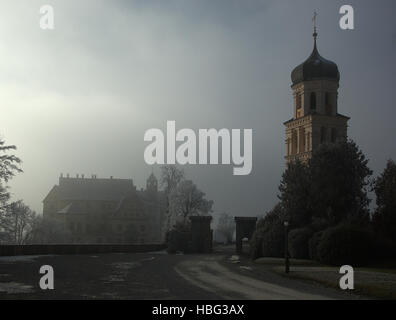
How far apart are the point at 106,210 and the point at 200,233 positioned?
234 feet

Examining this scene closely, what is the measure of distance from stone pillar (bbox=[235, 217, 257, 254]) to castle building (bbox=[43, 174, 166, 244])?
4988 cm

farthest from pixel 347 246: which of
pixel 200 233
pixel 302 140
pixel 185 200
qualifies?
pixel 185 200

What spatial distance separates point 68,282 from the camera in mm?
23047

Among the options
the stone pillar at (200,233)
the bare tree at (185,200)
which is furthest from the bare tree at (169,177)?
the stone pillar at (200,233)

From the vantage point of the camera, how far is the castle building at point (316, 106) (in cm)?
6856

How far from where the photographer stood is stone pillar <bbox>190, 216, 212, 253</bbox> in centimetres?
6353

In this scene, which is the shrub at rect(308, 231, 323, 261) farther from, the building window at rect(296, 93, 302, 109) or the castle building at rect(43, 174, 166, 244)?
the castle building at rect(43, 174, 166, 244)

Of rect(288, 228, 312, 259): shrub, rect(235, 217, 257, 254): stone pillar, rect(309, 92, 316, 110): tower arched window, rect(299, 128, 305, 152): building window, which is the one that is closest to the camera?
rect(288, 228, 312, 259): shrub

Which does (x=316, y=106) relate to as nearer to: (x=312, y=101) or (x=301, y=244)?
(x=312, y=101)

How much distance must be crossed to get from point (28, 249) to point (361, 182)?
29.9 meters

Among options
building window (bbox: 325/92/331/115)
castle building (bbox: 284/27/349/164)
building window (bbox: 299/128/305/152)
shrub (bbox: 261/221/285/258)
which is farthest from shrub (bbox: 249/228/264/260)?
building window (bbox: 325/92/331/115)

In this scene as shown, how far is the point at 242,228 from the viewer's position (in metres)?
63.2
